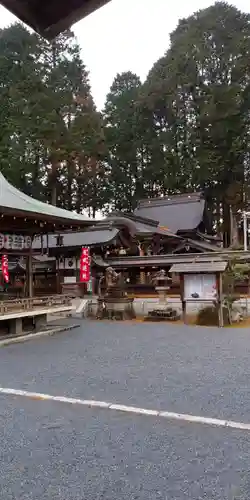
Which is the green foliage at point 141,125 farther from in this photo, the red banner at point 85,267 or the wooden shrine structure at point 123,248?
the red banner at point 85,267

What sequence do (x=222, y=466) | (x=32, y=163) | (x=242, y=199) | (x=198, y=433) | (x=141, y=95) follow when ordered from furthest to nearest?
(x=141, y=95)
(x=242, y=199)
(x=32, y=163)
(x=198, y=433)
(x=222, y=466)

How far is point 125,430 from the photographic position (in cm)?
364

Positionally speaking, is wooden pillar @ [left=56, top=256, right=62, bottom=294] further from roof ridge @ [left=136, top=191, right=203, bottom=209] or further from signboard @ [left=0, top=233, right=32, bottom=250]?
roof ridge @ [left=136, top=191, right=203, bottom=209]

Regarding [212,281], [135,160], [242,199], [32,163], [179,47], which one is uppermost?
[179,47]

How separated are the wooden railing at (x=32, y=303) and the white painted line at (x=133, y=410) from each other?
4.09 metres

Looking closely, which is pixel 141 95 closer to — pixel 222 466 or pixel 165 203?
pixel 165 203

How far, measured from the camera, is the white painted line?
12.3 feet

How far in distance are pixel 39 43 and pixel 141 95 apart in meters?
10.3

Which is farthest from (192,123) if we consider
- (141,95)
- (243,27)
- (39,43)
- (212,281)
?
(212,281)

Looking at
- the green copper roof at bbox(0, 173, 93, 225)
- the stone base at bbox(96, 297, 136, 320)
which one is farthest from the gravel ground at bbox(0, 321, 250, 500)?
the stone base at bbox(96, 297, 136, 320)

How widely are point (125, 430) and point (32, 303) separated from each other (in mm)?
6555

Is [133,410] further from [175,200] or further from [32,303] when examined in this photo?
[175,200]

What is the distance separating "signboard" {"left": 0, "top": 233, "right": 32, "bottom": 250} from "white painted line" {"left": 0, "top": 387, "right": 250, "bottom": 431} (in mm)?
5800

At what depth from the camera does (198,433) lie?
3.53 meters
